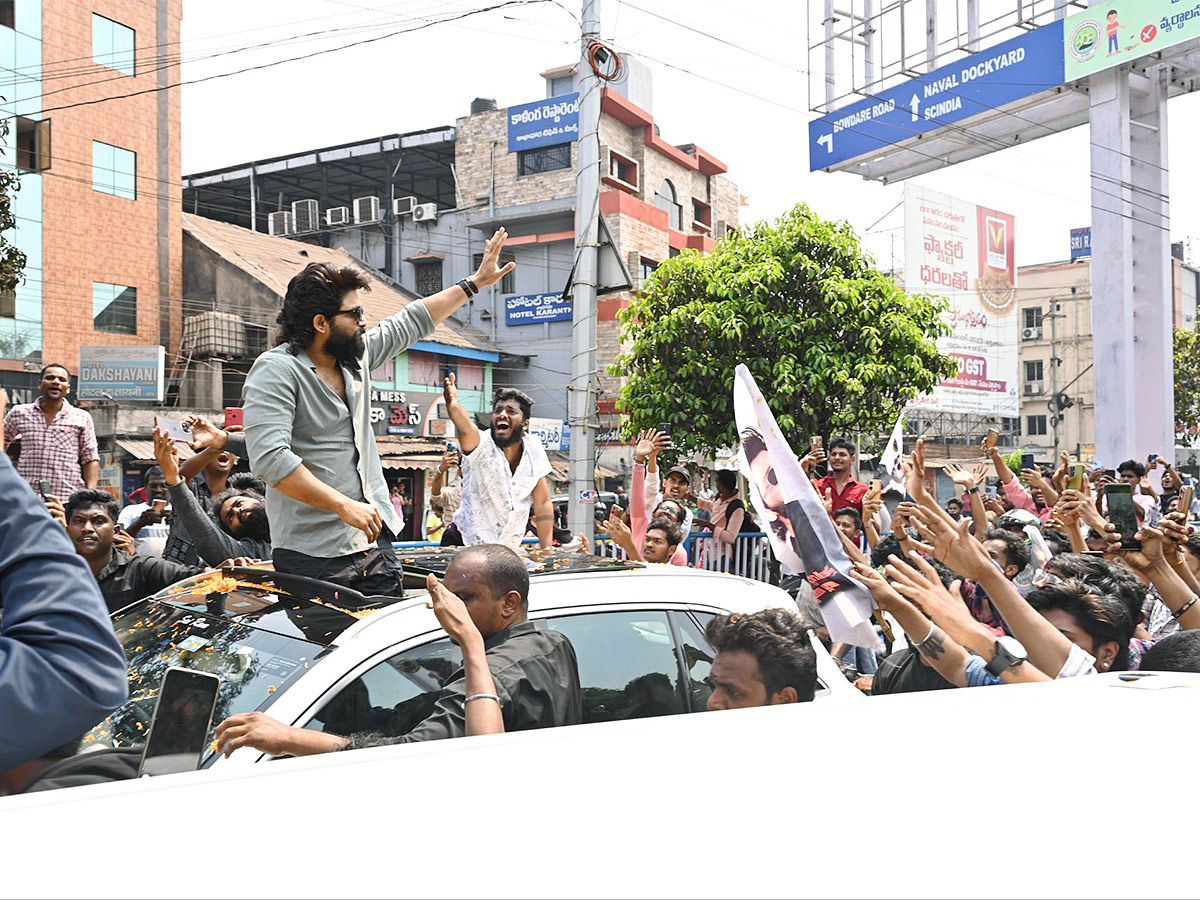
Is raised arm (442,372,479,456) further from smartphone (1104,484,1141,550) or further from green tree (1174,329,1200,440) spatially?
green tree (1174,329,1200,440)

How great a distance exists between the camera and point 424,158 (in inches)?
1516

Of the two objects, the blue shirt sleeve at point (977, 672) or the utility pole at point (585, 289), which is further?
the utility pole at point (585, 289)

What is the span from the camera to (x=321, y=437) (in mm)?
3461

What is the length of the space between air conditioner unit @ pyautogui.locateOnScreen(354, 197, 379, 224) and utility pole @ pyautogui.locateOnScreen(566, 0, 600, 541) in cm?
3000

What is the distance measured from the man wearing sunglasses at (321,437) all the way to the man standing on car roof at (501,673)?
1.66ft

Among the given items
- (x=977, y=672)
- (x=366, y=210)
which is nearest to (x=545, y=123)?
(x=366, y=210)

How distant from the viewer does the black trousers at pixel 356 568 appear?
3.30 meters

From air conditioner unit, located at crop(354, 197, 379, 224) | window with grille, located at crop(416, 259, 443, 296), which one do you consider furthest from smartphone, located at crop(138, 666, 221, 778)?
air conditioner unit, located at crop(354, 197, 379, 224)

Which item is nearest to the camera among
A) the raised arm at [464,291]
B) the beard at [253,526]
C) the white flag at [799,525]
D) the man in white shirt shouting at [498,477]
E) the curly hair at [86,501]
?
the white flag at [799,525]

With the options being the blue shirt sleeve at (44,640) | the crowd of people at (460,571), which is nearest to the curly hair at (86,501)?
the crowd of people at (460,571)

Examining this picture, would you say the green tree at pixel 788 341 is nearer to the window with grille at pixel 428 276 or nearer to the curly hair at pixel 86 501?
the curly hair at pixel 86 501

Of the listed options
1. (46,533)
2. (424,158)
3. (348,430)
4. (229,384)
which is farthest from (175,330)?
(46,533)

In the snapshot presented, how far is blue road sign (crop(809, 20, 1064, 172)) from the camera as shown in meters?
17.3

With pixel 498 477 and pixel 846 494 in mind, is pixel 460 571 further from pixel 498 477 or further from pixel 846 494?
pixel 846 494
